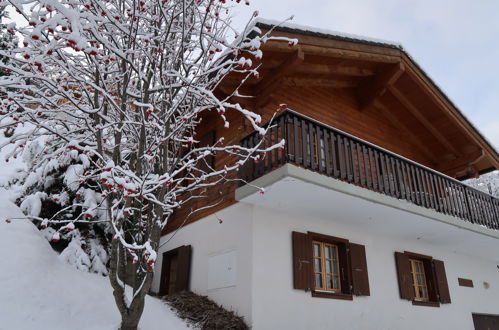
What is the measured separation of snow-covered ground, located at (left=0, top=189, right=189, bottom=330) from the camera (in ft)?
17.3

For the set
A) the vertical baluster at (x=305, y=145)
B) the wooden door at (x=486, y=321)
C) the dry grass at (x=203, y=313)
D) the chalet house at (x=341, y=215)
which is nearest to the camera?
the dry grass at (x=203, y=313)

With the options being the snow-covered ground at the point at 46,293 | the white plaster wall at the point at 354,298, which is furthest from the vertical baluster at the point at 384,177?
the snow-covered ground at the point at 46,293

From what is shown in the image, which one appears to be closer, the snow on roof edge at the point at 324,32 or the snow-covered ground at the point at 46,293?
the snow-covered ground at the point at 46,293

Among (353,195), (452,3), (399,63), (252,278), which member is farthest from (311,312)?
(452,3)

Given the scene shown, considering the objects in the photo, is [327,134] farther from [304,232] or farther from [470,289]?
[470,289]

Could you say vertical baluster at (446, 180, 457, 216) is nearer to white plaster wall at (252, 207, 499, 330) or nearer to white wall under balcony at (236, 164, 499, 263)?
white wall under balcony at (236, 164, 499, 263)

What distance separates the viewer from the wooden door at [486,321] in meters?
10.2

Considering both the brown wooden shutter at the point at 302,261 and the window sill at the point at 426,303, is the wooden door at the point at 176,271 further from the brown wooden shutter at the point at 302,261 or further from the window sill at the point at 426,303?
the window sill at the point at 426,303

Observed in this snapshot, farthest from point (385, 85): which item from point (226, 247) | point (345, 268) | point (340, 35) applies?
point (226, 247)

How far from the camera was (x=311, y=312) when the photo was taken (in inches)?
265

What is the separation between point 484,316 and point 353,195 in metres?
7.04

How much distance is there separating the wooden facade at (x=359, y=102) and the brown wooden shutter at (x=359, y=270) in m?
2.05

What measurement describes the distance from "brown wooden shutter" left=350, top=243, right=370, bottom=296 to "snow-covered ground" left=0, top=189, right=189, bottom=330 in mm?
3467

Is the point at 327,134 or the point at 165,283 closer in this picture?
the point at 327,134
